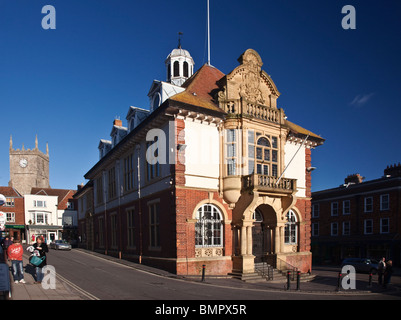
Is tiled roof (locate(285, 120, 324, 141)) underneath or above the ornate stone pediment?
underneath

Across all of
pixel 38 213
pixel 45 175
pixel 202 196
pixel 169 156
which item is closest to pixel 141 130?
pixel 169 156

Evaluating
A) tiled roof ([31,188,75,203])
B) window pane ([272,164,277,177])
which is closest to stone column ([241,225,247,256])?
window pane ([272,164,277,177])

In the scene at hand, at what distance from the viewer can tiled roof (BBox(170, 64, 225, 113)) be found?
61.7 feet

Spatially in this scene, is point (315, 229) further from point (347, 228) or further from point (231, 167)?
point (231, 167)

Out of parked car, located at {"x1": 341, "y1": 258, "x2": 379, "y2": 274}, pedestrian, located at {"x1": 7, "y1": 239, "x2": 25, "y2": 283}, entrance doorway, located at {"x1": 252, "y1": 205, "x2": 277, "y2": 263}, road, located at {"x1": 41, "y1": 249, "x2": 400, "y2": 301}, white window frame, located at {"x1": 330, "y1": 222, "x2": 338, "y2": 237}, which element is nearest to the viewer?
pedestrian, located at {"x1": 7, "y1": 239, "x2": 25, "y2": 283}

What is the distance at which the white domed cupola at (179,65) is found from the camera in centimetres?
2953

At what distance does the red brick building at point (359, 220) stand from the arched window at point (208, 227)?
2654 cm

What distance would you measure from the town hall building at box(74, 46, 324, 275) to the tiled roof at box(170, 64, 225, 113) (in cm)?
9

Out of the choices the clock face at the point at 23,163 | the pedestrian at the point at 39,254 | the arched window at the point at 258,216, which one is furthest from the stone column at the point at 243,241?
the clock face at the point at 23,163

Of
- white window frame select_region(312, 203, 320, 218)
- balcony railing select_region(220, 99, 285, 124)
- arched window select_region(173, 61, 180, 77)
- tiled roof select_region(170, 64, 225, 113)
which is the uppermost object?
arched window select_region(173, 61, 180, 77)

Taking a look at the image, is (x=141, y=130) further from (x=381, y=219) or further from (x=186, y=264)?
(x=381, y=219)

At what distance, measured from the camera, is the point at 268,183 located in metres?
19.6

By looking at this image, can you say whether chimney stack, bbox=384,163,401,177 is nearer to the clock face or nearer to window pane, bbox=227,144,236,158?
window pane, bbox=227,144,236,158
